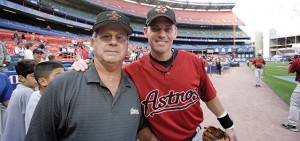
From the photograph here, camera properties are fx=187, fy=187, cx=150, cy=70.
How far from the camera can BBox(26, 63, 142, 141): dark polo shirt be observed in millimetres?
1389

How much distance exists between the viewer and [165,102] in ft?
6.61

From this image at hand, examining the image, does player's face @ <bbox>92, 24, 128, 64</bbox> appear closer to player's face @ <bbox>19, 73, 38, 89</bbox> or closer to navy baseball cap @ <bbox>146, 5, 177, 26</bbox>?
navy baseball cap @ <bbox>146, 5, 177, 26</bbox>

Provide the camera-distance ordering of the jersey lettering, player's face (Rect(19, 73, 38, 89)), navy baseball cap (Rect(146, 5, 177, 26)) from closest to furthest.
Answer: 1. the jersey lettering
2. navy baseball cap (Rect(146, 5, 177, 26))
3. player's face (Rect(19, 73, 38, 89))

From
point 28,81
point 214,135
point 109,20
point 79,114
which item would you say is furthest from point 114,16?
point 28,81

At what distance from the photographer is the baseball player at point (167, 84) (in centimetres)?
201

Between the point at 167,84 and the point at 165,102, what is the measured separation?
0.20 m

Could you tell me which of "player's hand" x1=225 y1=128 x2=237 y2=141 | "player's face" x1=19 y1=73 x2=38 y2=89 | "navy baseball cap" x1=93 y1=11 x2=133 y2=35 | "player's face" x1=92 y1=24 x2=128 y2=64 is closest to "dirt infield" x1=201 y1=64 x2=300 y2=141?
"player's hand" x1=225 y1=128 x2=237 y2=141

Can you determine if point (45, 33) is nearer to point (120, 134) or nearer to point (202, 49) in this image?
point (120, 134)

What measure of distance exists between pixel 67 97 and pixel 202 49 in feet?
213

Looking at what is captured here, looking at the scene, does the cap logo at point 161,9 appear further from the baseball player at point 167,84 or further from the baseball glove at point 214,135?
the baseball glove at point 214,135

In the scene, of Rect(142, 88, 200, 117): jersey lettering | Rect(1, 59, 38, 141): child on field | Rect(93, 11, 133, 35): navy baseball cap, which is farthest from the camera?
Rect(1, 59, 38, 141): child on field

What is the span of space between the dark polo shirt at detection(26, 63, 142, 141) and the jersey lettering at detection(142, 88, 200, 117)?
0.44 metres

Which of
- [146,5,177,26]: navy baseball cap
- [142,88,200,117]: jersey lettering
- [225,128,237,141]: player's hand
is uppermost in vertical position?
[146,5,177,26]: navy baseball cap

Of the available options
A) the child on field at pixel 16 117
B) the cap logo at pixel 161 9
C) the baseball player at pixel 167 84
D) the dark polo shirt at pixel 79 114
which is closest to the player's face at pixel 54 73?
the child on field at pixel 16 117
